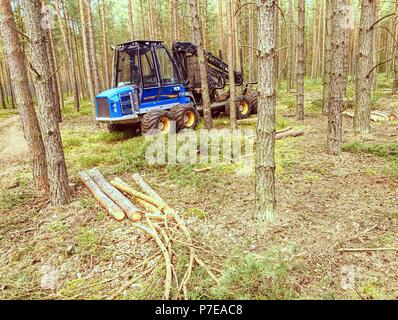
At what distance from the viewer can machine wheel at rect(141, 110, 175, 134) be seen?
9.37m

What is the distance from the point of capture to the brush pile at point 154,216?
319cm

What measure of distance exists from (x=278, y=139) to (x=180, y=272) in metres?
6.25

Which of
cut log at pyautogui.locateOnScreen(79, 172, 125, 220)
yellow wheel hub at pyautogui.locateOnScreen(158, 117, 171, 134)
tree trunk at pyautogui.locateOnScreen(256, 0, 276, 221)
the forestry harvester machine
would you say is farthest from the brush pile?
yellow wheel hub at pyautogui.locateOnScreen(158, 117, 171, 134)

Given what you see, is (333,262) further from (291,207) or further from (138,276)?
(138,276)

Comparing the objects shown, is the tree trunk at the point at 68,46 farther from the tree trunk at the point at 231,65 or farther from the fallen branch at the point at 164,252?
the fallen branch at the point at 164,252

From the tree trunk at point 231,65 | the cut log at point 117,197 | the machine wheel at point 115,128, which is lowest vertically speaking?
the cut log at point 117,197

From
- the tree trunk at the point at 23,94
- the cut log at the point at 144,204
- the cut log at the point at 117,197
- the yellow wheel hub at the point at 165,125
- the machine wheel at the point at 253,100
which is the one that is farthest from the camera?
the machine wheel at the point at 253,100

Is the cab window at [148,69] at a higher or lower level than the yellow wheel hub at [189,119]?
higher

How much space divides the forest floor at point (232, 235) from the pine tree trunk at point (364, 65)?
102 cm

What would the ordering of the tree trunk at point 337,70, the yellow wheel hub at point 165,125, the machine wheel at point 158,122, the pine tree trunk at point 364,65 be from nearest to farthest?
the tree trunk at point 337,70, the pine tree trunk at point 364,65, the machine wheel at point 158,122, the yellow wheel hub at point 165,125

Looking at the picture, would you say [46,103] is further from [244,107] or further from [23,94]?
[244,107]

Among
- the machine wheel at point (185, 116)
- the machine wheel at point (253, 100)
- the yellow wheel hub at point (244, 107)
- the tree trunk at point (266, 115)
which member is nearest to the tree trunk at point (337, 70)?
the tree trunk at point (266, 115)

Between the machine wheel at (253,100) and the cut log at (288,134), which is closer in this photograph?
the cut log at (288,134)
